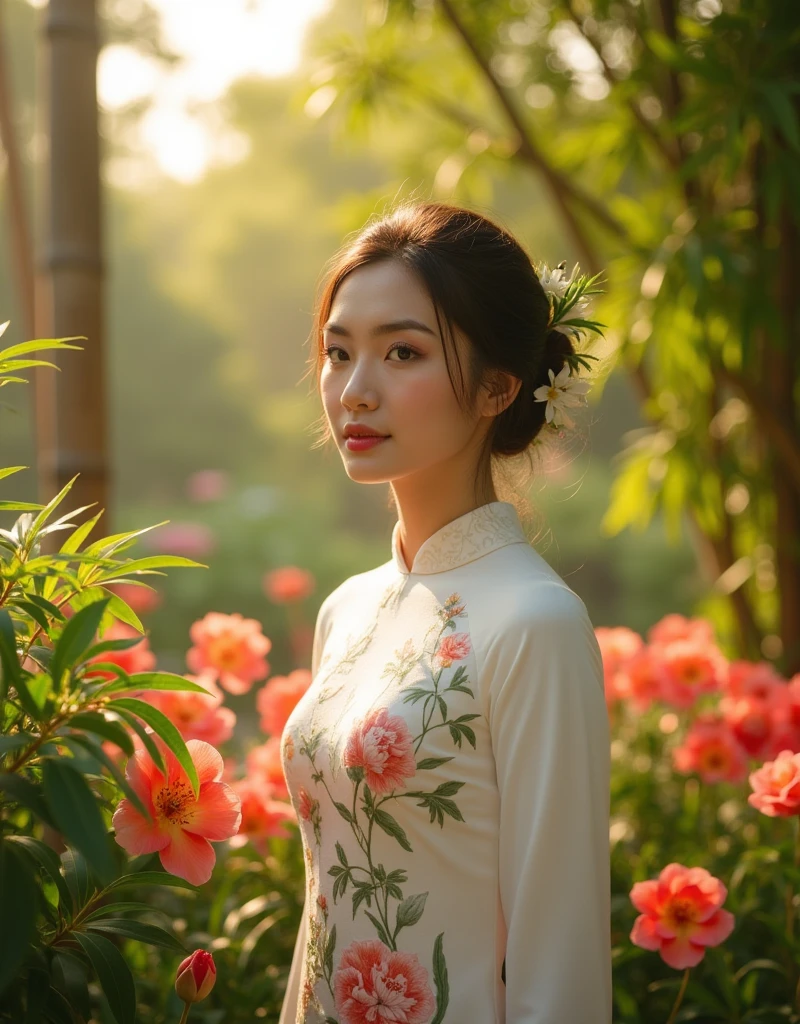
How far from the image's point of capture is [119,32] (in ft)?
31.4

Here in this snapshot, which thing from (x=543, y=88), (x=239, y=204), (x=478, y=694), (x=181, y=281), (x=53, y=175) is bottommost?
(x=478, y=694)

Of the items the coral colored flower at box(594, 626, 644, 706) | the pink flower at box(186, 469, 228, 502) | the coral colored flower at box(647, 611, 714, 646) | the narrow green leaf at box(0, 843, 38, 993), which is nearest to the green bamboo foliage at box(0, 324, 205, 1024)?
the narrow green leaf at box(0, 843, 38, 993)

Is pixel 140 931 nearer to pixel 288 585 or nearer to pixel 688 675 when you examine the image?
pixel 688 675

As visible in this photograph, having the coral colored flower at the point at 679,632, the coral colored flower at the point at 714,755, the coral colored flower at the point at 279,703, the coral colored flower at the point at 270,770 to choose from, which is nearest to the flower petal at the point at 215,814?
the coral colored flower at the point at 270,770

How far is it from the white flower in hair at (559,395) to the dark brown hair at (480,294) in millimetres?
19

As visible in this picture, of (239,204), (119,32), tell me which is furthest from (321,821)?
(239,204)

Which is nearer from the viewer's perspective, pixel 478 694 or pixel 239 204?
pixel 478 694

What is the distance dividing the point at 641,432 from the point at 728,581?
0.97 metres

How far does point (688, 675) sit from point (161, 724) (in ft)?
4.96

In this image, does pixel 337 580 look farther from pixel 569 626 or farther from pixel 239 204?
pixel 239 204

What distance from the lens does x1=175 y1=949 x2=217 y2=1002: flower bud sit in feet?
3.06

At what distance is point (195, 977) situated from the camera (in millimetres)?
936

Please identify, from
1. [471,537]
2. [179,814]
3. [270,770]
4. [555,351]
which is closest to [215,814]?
[179,814]

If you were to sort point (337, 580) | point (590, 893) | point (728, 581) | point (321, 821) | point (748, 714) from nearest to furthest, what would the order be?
point (590, 893), point (321, 821), point (748, 714), point (728, 581), point (337, 580)
